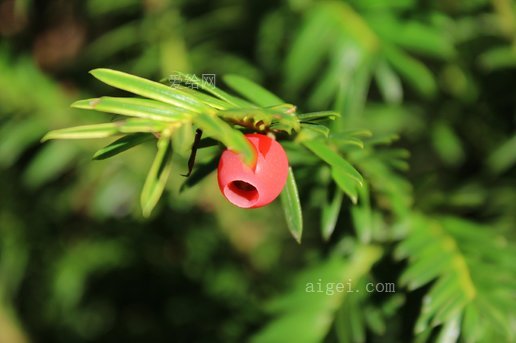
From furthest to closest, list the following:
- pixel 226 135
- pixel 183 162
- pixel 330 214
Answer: pixel 183 162 → pixel 330 214 → pixel 226 135

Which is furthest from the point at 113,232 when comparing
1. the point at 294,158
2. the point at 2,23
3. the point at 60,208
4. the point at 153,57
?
the point at 294,158

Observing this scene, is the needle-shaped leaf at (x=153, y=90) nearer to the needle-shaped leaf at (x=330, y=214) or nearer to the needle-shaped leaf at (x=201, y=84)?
the needle-shaped leaf at (x=201, y=84)

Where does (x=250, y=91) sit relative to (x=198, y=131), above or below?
above

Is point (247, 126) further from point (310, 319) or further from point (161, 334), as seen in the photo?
point (161, 334)

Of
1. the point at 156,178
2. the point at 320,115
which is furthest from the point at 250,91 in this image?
the point at 156,178

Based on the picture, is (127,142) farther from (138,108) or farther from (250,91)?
(250,91)

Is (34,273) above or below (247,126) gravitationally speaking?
below
